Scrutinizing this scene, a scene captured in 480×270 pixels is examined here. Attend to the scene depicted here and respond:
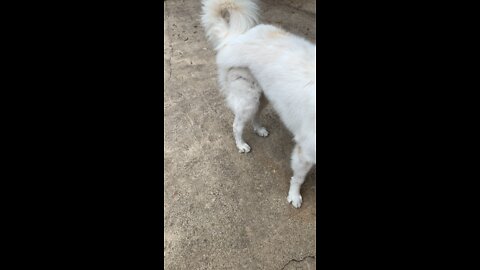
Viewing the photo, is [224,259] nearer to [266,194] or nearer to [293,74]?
[266,194]

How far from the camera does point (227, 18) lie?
279cm

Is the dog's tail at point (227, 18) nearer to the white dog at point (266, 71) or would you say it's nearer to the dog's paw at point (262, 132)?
the white dog at point (266, 71)

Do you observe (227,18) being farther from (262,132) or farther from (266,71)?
(262,132)

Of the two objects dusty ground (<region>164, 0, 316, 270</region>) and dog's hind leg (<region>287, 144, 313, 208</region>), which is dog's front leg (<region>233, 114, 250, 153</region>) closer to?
dusty ground (<region>164, 0, 316, 270</region>)

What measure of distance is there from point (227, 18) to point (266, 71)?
746mm

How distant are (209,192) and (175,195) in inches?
11.5

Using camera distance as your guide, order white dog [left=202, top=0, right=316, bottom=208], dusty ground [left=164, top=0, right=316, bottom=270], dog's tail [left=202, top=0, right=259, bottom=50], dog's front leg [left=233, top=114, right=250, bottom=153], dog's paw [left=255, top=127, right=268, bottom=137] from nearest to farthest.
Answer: white dog [left=202, top=0, right=316, bottom=208]
dusty ground [left=164, top=0, right=316, bottom=270]
dog's tail [left=202, top=0, right=259, bottom=50]
dog's front leg [left=233, top=114, right=250, bottom=153]
dog's paw [left=255, top=127, right=268, bottom=137]

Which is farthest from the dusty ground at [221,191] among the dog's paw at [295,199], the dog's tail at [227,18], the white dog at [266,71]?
the dog's tail at [227,18]

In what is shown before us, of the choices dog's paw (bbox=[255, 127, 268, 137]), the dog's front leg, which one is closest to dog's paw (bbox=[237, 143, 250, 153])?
the dog's front leg

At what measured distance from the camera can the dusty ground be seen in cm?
239

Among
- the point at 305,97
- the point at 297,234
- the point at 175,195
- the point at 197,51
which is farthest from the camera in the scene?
the point at 197,51

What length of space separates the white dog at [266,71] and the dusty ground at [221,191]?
0.76 ft
